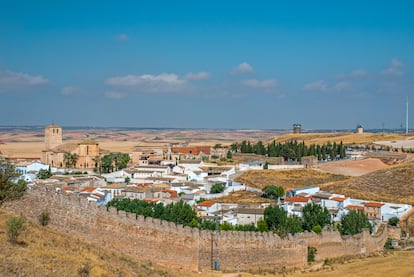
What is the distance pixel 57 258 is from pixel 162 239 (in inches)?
208

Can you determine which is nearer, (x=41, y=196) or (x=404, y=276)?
(x=41, y=196)

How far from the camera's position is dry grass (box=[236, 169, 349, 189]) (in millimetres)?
55303

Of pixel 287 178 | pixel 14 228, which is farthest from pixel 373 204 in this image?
pixel 14 228

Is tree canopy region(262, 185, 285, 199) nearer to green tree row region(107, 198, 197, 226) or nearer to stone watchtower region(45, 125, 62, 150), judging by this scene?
green tree row region(107, 198, 197, 226)

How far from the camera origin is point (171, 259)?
656 inches

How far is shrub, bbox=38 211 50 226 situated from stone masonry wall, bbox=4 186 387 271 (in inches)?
5.1

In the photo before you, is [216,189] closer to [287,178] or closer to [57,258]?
[287,178]

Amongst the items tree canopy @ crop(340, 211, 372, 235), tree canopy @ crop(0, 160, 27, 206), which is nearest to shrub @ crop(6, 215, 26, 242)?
tree canopy @ crop(0, 160, 27, 206)

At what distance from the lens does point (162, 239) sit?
1642 cm

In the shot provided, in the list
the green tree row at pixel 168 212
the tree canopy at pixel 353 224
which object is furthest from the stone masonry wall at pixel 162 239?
the green tree row at pixel 168 212

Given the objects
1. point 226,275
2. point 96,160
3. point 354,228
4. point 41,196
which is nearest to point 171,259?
point 226,275

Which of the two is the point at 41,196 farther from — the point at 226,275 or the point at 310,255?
the point at 310,255

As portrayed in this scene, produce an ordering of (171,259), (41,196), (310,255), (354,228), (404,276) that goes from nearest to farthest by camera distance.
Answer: (41,196) < (171,259) < (404,276) < (310,255) < (354,228)

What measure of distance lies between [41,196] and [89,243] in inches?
74.4
